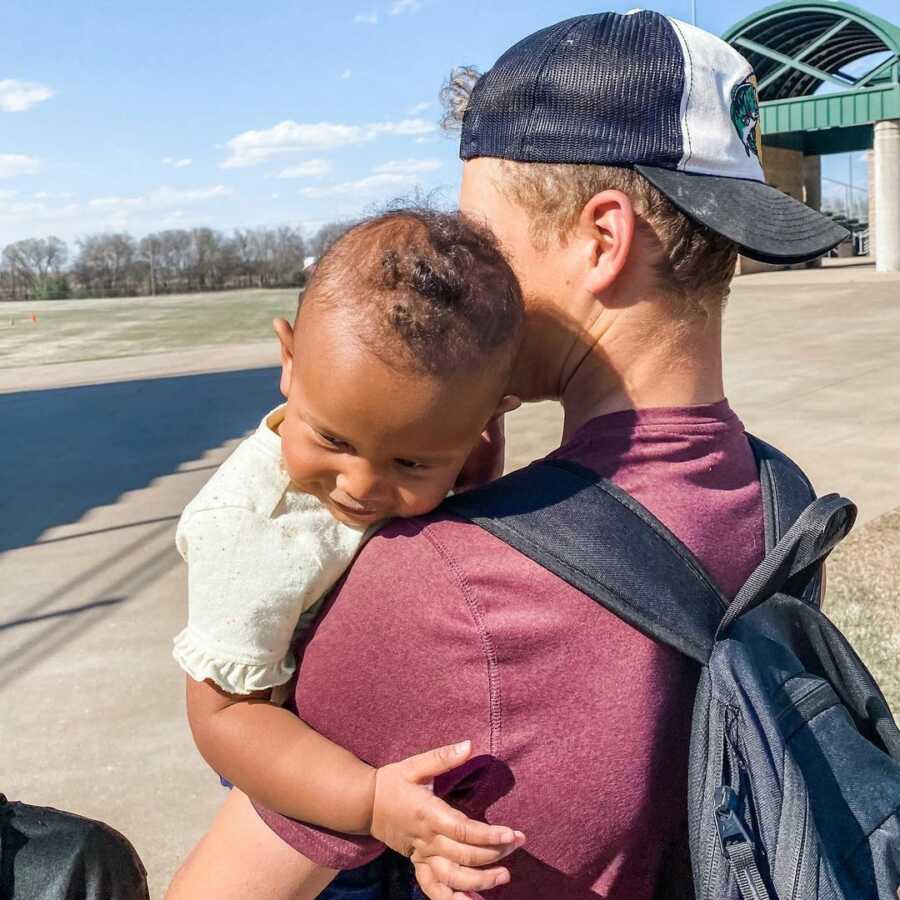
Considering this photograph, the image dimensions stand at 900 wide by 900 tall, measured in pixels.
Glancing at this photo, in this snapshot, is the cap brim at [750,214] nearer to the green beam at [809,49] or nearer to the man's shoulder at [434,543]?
the man's shoulder at [434,543]

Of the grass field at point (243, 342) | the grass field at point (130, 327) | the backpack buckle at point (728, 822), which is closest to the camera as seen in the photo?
the backpack buckle at point (728, 822)

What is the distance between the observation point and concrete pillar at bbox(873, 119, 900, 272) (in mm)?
24250

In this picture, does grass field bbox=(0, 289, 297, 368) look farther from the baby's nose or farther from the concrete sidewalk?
the baby's nose

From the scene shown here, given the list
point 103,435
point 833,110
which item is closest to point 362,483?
point 103,435

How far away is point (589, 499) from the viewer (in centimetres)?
124

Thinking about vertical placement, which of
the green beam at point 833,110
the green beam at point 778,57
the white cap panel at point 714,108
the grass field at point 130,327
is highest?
the green beam at point 778,57

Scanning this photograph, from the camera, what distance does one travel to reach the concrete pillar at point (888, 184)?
24.2 meters

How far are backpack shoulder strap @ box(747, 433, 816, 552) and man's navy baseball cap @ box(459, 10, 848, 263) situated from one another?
A: 26 cm

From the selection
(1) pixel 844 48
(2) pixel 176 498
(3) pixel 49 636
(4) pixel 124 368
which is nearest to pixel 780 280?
(1) pixel 844 48

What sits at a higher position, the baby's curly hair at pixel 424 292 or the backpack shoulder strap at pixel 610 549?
the baby's curly hair at pixel 424 292

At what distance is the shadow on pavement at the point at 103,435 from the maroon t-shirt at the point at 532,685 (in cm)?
680

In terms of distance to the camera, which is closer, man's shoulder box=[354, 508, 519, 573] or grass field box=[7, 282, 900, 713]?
man's shoulder box=[354, 508, 519, 573]

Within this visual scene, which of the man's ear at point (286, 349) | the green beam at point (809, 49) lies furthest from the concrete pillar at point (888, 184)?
the man's ear at point (286, 349)

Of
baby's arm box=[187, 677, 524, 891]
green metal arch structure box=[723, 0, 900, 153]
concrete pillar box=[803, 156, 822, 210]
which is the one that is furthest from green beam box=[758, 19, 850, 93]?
baby's arm box=[187, 677, 524, 891]
